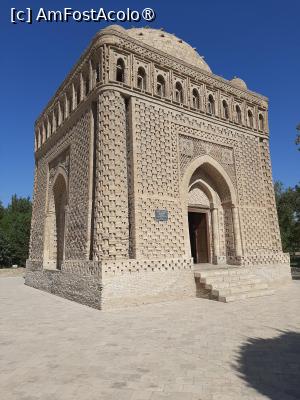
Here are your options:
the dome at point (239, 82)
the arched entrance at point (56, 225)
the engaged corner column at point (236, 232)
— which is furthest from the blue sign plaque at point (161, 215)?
the dome at point (239, 82)

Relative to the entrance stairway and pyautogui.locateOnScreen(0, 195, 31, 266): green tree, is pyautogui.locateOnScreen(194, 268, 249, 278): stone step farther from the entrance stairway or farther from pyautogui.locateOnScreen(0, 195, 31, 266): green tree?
pyautogui.locateOnScreen(0, 195, 31, 266): green tree

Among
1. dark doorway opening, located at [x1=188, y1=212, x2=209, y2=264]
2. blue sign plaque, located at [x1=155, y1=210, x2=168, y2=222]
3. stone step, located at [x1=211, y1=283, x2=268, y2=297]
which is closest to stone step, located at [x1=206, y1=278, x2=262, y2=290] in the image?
stone step, located at [x1=211, y1=283, x2=268, y2=297]

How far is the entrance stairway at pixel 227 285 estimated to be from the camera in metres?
8.52

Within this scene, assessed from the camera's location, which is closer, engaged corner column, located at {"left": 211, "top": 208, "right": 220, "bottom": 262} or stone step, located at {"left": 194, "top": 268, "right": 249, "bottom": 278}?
stone step, located at {"left": 194, "top": 268, "right": 249, "bottom": 278}

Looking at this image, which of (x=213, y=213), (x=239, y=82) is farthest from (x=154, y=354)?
(x=239, y=82)

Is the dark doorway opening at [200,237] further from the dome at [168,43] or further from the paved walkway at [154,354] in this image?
the dome at [168,43]

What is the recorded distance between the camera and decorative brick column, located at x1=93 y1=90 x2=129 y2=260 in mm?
8289

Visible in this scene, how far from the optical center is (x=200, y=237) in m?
12.0

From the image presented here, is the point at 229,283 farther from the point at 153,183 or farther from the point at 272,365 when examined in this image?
the point at 272,365

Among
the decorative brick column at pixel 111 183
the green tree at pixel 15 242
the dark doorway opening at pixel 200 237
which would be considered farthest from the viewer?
the green tree at pixel 15 242

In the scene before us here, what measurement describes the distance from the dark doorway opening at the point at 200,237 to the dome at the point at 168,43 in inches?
231

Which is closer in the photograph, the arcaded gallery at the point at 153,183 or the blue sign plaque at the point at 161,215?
the arcaded gallery at the point at 153,183

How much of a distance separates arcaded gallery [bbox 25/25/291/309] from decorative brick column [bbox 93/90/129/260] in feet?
0.09

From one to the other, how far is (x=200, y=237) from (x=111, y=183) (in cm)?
485
